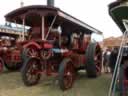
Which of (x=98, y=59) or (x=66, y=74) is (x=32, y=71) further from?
(x=98, y=59)

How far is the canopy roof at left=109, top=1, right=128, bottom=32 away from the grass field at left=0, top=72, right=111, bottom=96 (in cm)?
205

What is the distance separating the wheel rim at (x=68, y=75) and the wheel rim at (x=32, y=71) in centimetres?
115

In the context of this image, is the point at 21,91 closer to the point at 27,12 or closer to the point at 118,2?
the point at 27,12

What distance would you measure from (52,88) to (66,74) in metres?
0.58

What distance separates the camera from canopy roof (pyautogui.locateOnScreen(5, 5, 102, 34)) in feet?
31.9

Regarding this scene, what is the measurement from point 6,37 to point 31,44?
6.11 metres

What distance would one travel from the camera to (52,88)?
9336mm

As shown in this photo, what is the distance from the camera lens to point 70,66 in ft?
31.4

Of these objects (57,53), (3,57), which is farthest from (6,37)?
(57,53)

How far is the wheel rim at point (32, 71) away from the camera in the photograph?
980 cm

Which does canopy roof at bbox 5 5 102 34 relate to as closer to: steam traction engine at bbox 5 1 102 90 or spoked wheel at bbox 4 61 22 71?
steam traction engine at bbox 5 1 102 90

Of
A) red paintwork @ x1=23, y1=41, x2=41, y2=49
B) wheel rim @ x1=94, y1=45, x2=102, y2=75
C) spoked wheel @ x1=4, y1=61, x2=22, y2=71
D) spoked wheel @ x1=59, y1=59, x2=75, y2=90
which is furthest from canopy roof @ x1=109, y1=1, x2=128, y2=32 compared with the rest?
spoked wheel @ x1=4, y1=61, x2=22, y2=71

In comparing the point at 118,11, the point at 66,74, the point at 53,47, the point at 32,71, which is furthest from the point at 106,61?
the point at 118,11

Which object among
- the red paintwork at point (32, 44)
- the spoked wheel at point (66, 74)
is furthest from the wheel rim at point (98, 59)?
the red paintwork at point (32, 44)
